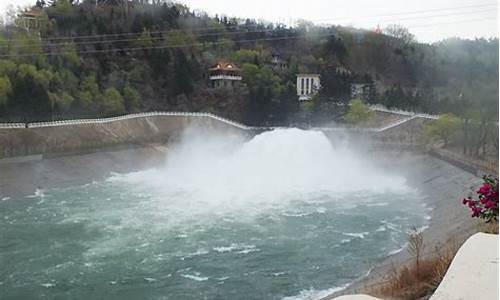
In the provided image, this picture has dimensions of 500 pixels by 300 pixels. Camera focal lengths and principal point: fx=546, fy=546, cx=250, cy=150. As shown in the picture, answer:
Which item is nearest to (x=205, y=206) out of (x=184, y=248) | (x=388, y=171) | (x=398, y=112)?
(x=184, y=248)

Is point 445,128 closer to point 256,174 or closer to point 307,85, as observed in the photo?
point 256,174

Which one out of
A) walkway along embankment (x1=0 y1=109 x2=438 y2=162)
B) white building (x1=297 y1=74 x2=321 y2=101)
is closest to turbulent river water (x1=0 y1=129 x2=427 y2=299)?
→ walkway along embankment (x1=0 y1=109 x2=438 y2=162)

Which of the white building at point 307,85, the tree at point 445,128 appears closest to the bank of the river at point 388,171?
the tree at point 445,128

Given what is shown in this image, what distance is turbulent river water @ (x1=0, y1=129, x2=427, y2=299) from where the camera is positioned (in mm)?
11445

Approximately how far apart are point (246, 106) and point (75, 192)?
70.9ft

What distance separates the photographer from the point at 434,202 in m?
19.9

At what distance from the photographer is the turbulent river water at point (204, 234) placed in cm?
1145

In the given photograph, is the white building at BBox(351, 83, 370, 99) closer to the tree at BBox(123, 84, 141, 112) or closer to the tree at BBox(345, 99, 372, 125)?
the tree at BBox(345, 99, 372, 125)

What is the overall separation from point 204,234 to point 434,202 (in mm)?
9247

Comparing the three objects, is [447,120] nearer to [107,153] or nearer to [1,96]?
[107,153]

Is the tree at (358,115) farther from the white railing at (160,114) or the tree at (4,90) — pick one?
the tree at (4,90)

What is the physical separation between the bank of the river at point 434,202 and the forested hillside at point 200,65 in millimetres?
4328

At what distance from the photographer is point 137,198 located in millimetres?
20766

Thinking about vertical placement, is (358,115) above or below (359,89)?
below
